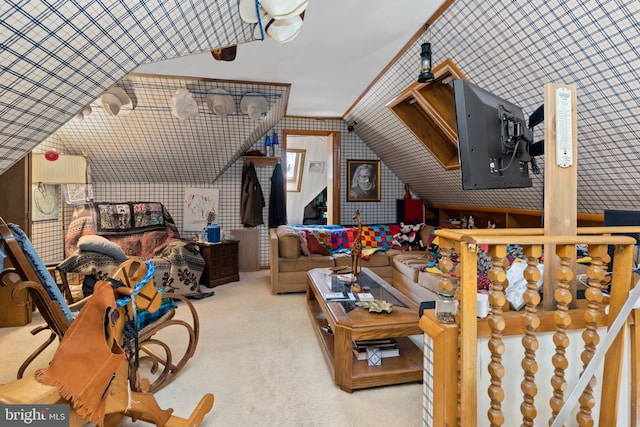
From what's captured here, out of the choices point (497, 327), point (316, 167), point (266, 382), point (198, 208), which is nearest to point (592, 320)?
point (497, 327)

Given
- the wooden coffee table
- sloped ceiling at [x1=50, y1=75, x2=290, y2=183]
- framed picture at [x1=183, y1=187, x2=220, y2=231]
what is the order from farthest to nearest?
framed picture at [x1=183, y1=187, x2=220, y2=231]
sloped ceiling at [x1=50, y1=75, x2=290, y2=183]
the wooden coffee table

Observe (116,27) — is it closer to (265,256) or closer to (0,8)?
(0,8)

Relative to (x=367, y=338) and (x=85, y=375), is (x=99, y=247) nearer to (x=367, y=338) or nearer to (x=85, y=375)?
(x=85, y=375)

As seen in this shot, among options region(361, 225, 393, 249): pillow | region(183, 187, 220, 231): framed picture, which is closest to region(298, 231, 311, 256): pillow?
region(361, 225, 393, 249): pillow

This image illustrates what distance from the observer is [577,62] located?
194 cm

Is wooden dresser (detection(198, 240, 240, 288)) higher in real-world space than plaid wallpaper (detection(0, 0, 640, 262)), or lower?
lower

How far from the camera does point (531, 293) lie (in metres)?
1.18

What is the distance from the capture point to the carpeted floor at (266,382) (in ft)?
5.97

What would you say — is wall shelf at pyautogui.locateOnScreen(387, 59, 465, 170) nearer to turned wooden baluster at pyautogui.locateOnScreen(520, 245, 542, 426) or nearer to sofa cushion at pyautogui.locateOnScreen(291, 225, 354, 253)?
sofa cushion at pyautogui.locateOnScreen(291, 225, 354, 253)

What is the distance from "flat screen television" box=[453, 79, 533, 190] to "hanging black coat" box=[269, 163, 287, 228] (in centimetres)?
390

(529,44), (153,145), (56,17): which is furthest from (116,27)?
(153,145)

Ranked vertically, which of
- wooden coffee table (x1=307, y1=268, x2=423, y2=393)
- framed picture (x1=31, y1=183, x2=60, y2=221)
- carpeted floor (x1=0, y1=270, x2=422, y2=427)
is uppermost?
framed picture (x1=31, y1=183, x2=60, y2=221)

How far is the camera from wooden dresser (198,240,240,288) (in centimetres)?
429

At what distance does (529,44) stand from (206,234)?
3959 mm
